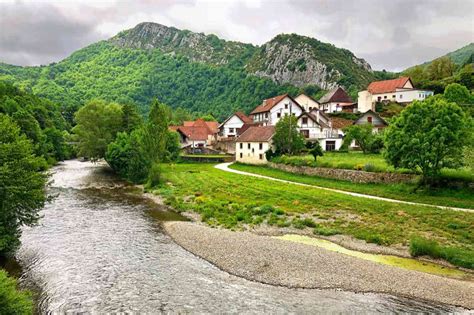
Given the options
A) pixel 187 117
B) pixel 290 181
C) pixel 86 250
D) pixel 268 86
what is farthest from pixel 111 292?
pixel 268 86

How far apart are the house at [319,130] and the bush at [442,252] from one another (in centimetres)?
4442

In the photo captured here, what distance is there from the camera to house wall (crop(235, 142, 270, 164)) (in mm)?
64012

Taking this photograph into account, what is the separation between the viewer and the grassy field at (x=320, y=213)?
25391 mm

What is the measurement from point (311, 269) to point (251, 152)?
4623 centimetres

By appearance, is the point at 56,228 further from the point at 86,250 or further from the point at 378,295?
the point at 378,295

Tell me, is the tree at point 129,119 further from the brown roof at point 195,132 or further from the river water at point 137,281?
the river water at point 137,281

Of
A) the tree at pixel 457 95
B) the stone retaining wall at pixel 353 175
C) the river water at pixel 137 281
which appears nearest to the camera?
the river water at pixel 137 281

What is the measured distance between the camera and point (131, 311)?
1681cm


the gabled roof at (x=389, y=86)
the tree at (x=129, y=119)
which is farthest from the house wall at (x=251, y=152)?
the gabled roof at (x=389, y=86)

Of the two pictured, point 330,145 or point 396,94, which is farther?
point 396,94

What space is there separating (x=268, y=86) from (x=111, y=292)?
15847 centimetres

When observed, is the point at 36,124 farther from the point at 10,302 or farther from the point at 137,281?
the point at 10,302

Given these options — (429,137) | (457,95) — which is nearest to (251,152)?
(429,137)

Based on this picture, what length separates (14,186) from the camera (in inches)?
866
